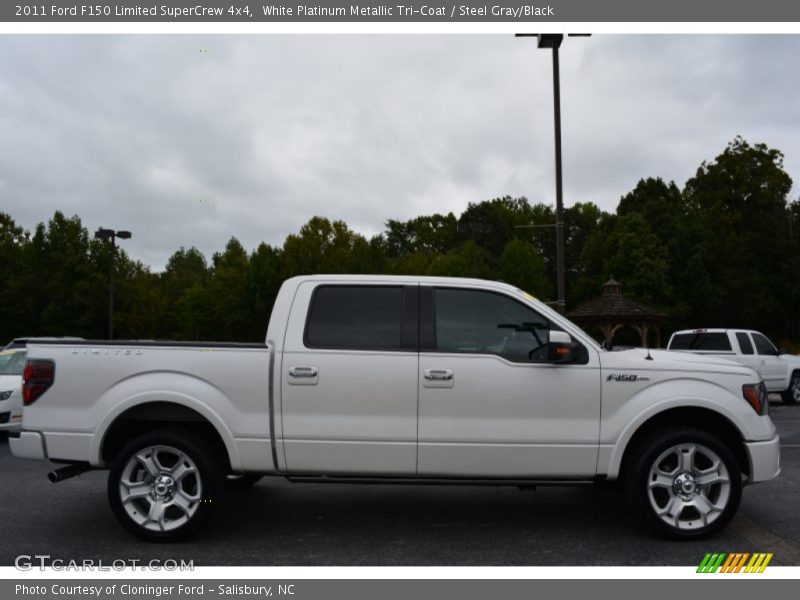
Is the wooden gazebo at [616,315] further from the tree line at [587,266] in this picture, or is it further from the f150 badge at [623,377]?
the f150 badge at [623,377]

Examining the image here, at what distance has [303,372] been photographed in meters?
5.57

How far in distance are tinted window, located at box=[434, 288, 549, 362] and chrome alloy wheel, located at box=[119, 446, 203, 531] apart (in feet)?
7.08

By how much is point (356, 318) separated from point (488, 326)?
3.38 ft

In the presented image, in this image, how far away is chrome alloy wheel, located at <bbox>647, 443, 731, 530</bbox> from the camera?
5555 millimetres

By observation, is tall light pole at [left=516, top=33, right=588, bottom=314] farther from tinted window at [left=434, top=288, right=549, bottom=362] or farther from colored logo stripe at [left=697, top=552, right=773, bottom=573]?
colored logo stripe at [left=697, top=552, right=773, bottom=573]

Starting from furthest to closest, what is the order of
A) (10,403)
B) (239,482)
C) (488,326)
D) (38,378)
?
(10,403)
(239,482)
(488,326)
(38,378)

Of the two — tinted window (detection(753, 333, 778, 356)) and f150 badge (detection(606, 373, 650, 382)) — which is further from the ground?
Result: f150 badge (detection(606, 373, 650, 382))

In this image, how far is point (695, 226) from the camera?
193 ft

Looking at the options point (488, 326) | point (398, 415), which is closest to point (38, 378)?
point (398, 415)

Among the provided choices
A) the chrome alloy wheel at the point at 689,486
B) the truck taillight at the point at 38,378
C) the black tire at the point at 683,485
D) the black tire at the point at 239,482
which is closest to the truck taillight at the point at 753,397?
the black tire at the point at 683,485

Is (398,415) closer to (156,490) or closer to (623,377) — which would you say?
(623,377)

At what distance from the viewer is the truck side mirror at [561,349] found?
5524mm

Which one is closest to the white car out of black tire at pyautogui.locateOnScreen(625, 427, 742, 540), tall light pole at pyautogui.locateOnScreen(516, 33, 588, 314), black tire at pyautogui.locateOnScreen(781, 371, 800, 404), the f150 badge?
the f150 badge

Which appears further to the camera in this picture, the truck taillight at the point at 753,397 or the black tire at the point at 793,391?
the black tire at the point at 793,391
